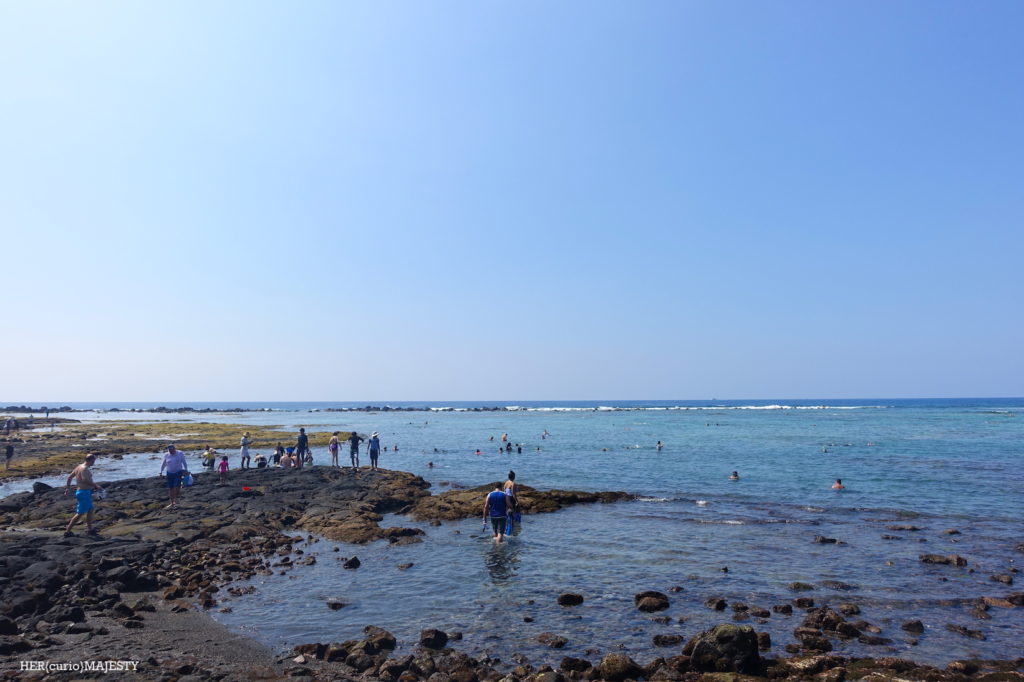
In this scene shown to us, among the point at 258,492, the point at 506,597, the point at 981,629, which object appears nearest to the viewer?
the point at 981,629

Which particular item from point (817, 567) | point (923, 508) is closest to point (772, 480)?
point (923, 508)

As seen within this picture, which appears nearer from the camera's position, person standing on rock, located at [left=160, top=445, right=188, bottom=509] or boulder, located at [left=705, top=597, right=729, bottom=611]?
boulder, located at [left=705, top=597, right=729, bottom=611]

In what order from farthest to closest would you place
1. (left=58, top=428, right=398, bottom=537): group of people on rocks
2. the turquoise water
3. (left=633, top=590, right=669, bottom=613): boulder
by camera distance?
(left=58, top=428, right=398, bottom=537): group of people on rocks → (left=633, top=590, right=669, bottom=613): boulder → the turquoise water

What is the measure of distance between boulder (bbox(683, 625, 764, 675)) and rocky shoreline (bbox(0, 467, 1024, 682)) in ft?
0.06

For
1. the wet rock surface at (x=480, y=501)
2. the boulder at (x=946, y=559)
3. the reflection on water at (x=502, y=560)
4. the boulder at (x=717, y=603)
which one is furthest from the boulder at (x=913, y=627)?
the wet rock surface at (x=480, y=501)

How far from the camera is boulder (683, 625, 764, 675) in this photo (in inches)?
415

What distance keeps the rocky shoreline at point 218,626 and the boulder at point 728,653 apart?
20 millimetres

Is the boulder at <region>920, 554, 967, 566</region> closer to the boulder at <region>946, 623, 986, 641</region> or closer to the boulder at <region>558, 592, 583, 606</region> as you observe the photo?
the boulder at <region>946, 623, 986, 641</region>

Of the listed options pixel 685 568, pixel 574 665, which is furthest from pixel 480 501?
pixel 574 665

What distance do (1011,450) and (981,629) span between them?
53509mm

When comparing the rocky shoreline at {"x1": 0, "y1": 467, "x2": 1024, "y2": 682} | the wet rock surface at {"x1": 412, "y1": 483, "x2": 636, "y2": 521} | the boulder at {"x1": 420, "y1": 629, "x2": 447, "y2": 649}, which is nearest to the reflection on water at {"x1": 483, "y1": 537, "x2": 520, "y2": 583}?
the rocky shoreline at {"x1": 0, "y1": 467, "x2": 1024, "y2": 682}

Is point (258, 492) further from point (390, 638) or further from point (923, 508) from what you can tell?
point (923, 508)

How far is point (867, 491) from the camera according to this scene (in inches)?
1288

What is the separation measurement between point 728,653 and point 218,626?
35.3ft
